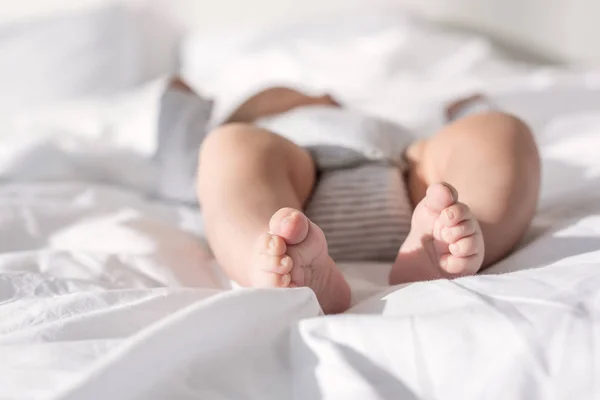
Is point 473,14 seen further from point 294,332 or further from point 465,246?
point 294,332

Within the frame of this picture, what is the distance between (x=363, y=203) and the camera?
797mm

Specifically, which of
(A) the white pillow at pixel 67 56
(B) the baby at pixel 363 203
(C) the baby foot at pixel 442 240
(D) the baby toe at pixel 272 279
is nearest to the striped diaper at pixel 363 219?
(B) the baby at pixel 363 203

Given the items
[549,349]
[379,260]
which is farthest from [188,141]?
[549,349]

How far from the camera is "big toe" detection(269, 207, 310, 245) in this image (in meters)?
0.55

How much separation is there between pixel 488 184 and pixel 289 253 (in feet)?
0.82

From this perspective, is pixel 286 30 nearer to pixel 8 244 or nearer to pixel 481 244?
pixel 8 244

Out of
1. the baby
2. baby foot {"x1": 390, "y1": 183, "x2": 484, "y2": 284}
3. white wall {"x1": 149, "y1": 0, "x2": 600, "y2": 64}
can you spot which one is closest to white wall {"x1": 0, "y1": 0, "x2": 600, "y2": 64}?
white wall {"x1": 149, "y1": 0, "x2": 600, "y2": 64}

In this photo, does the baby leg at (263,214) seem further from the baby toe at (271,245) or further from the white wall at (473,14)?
the white wall at (473,14)

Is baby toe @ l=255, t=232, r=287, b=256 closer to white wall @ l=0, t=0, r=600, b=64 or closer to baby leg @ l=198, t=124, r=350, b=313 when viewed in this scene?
baby leg @ l=198, t=124, r=350, b=313

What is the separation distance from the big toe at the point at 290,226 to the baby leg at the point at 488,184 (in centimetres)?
12

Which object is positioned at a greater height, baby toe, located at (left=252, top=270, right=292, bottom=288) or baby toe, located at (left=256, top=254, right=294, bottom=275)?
baby toe, located at (left=256, top=254, right=294, bottom=275)

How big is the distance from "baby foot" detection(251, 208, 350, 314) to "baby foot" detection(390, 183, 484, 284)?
0.33ft

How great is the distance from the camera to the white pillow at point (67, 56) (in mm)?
1577

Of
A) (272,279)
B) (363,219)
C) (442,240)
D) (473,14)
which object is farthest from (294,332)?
(473,14)
